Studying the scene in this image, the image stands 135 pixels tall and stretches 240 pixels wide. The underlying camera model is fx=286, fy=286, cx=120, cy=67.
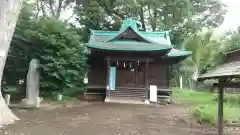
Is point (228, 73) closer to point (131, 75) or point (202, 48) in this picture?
point (131, 75)

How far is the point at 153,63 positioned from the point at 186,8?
1045 centimetres

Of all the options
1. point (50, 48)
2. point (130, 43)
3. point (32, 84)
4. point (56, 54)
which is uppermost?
point (130, 43)

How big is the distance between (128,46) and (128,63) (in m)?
2.72

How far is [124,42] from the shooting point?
20.2 meters

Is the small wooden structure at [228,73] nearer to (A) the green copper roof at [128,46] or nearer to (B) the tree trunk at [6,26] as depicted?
(B) the tree trunk at [6,26]

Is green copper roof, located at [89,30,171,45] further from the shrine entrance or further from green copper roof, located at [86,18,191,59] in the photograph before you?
the shrine entrance

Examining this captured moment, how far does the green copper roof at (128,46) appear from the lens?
18.6m

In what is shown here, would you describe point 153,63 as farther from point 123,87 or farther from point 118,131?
point 118,131

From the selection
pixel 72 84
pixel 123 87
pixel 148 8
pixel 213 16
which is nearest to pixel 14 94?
pixel 72 84

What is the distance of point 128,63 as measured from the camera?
21.6 meters

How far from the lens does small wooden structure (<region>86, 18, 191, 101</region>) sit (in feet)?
62.8

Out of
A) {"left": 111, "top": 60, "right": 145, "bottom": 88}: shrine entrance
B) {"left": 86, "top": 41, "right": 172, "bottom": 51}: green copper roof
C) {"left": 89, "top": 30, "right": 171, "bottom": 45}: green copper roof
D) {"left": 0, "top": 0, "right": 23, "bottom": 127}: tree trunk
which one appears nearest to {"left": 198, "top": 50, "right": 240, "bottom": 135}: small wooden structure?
{"left": 0, "top": 0, "right": 23, "bottom": 127}: tree trunk

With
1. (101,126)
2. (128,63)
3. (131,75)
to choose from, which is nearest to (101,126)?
(101,126)

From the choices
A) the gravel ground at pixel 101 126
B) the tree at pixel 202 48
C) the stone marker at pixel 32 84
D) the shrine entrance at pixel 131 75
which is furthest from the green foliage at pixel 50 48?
the tree at pixel 202 48
